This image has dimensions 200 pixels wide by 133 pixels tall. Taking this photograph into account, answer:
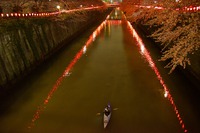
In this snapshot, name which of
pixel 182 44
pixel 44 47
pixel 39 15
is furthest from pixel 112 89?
pixel 39 15

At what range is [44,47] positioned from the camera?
22938 millimetres

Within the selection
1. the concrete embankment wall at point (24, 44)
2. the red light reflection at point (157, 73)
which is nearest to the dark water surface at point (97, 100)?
the red light reflection at point (157, 73)

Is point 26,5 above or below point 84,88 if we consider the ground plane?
above

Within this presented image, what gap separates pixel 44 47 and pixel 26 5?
6869mm

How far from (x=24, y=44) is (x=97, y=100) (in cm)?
774

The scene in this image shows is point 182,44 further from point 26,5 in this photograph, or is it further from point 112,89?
point 26,5

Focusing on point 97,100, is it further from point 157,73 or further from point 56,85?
point 157,73

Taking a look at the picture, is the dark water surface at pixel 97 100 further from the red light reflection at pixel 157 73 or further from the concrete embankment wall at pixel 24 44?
the concrete embankment wall at pixel 24 44

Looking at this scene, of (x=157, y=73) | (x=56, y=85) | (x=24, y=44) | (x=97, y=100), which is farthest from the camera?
(x=157, y=73)

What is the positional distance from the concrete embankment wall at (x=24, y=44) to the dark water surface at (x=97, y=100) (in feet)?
3.04

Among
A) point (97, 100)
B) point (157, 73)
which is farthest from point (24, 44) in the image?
point (157, 73)

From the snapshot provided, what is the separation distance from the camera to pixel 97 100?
572 inches

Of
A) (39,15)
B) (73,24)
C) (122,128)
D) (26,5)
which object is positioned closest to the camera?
(122,128)

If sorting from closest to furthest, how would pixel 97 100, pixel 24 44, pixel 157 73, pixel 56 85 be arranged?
pixel 97 100
pixel 56 85
pixel 24 44
pixel 157 73
